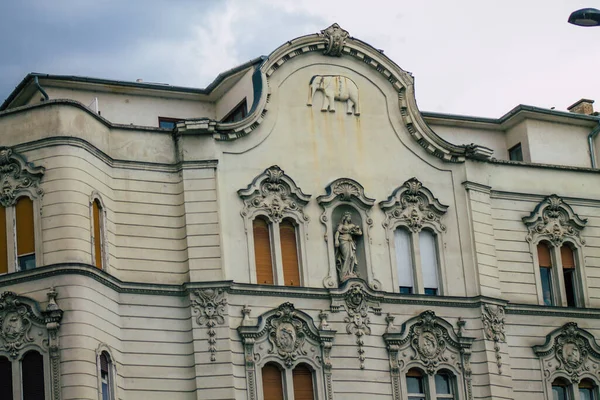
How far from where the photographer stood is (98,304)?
4400 cm

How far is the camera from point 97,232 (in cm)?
4528

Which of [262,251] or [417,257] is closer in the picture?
[262,251]

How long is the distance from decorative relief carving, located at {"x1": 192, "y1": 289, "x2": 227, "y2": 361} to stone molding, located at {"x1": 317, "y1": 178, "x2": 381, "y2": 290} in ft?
12.9

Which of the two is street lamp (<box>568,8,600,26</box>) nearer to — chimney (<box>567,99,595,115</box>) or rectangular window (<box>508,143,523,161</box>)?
rectangular window (<box>508,143,523,161</box>)

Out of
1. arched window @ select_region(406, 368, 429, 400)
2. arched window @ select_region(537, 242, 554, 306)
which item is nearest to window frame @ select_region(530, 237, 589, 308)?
arched window @ select_region(537, 242, 554, 306)

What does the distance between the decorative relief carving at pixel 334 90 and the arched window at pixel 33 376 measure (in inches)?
484

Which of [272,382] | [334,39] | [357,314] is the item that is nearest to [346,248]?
[357,314]

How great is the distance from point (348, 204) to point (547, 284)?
25.2 feet

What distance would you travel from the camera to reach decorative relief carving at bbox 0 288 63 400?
42812mm

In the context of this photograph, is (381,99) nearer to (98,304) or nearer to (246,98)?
(246,98)

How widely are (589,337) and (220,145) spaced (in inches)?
528

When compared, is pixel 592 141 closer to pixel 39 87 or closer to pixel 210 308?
pixel 210 308

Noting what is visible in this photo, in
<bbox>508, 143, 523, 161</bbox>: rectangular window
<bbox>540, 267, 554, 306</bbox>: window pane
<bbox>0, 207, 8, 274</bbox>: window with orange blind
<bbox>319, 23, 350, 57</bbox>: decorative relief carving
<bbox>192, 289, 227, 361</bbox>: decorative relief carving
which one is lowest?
<bbox>192, 289, 227, 361</bbox>: decorative relief carving

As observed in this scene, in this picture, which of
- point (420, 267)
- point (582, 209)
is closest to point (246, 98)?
point (420, 267)
